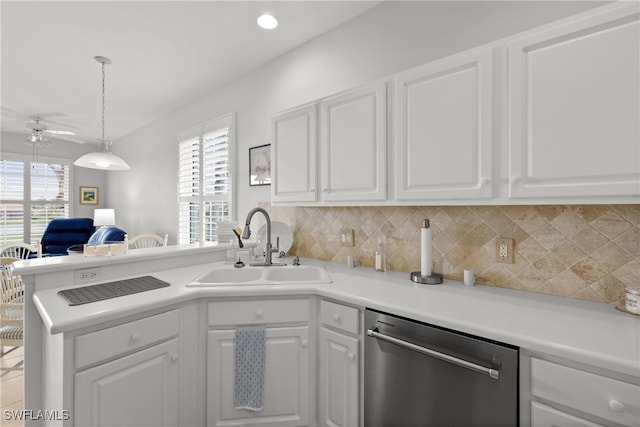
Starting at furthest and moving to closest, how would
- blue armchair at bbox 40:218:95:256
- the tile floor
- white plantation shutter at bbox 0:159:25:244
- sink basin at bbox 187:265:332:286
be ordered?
white plantation shutter at bbox 0:159:25:244 < blue armchair at bbox 40:218:95:256 < sink basin at bbox 187:265:332:286 < the tile floor

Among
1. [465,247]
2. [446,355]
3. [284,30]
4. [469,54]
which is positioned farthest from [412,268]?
[284,30]

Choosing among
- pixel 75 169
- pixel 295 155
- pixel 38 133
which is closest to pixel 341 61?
pixel 295 155

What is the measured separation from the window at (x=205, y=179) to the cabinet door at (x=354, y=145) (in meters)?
1.61

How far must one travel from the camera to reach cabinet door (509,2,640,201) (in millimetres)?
1025

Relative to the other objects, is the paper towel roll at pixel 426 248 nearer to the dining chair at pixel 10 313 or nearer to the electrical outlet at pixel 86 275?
the electrical outlet at pixel 86 275

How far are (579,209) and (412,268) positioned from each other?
891mm

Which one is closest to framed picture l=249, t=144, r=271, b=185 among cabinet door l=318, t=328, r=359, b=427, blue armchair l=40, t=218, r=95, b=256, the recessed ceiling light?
the recessed ceiling light

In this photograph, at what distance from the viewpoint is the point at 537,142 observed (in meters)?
1.20

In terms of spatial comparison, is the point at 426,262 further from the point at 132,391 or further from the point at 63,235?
the point at 63,235

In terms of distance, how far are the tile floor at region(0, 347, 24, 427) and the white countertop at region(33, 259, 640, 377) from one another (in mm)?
1195

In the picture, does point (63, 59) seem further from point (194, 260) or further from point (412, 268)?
point (412, 268)

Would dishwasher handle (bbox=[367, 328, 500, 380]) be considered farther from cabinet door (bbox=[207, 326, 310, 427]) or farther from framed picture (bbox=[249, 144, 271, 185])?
framed picture (bbox=[249, 144, 271, 185])

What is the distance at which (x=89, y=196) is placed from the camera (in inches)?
249

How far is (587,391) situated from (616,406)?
0.06 meters
